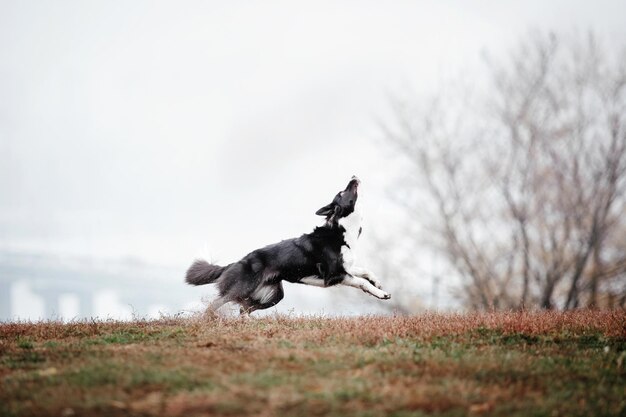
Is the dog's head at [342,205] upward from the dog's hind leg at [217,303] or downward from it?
upward

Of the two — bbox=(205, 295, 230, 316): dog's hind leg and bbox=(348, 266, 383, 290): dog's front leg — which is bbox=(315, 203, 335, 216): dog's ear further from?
bbox=(205, 295, 230, 316): dog's hind leg

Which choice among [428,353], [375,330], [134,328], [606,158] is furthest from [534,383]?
[606,158]

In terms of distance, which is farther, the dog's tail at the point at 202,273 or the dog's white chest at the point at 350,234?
the dog's tail at the point at 202,273

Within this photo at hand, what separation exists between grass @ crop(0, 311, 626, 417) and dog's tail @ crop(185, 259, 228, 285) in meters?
1.17

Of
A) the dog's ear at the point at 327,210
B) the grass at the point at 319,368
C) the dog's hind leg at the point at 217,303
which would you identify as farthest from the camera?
the dog's ear at the point at 327,210

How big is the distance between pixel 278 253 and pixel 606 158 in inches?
879

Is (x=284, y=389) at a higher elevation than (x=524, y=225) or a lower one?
lower

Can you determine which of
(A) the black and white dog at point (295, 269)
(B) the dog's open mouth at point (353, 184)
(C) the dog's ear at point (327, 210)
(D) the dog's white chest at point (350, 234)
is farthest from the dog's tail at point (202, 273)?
(B) the dog's open mouth at point (353, 184)

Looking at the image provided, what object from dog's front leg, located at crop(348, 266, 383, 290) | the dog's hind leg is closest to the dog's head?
dog's front leg, located at crop(348, 266, 383, 290)

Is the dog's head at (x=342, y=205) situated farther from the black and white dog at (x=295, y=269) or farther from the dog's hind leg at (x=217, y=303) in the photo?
the dog's hind leg at (x=217, y=303)

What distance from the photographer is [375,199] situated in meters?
31.3

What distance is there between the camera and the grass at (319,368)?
564 cm

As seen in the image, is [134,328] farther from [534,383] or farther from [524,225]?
[524,225]

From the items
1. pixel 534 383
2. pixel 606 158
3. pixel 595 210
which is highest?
pixel 606 158
